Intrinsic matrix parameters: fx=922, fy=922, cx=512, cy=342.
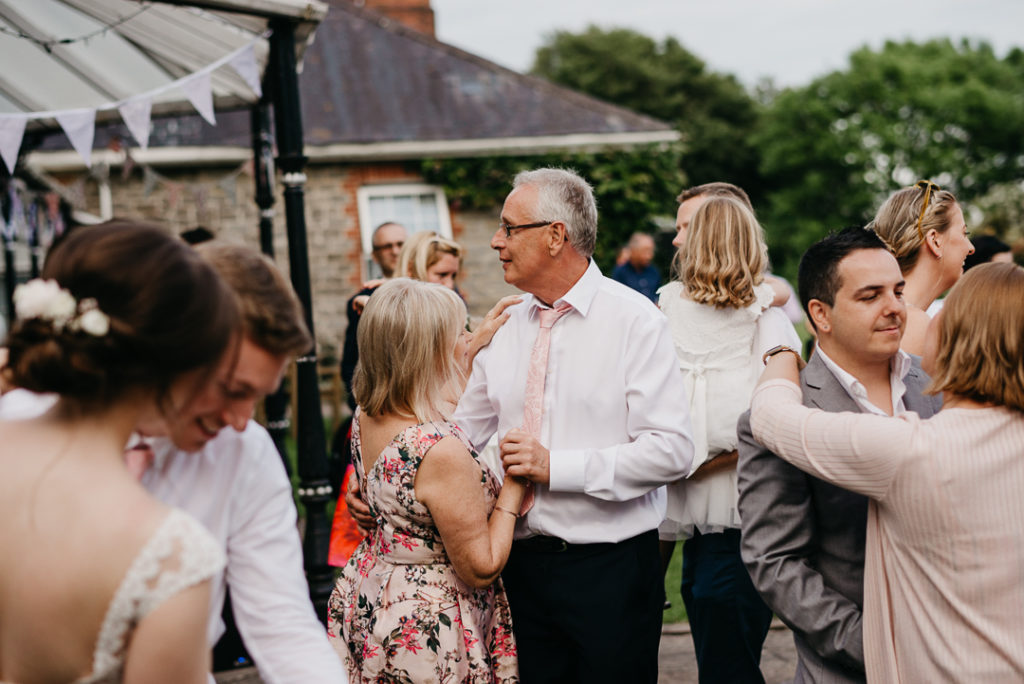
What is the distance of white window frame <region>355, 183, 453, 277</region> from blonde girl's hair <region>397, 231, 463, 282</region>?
7813 millimetres

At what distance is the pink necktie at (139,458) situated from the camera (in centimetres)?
164

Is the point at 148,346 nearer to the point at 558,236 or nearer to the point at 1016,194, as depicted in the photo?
the point at 558,236

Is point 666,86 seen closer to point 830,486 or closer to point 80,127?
point 80,127

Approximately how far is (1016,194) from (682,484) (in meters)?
41.4

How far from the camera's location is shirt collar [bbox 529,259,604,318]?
294 centimetres

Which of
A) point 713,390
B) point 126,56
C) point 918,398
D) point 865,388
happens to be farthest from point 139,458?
point 126,56

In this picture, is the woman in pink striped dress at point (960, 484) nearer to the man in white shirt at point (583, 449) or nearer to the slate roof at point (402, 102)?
the man in white shirt at point (583, 449)

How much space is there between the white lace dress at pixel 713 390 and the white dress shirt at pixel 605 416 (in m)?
0.67

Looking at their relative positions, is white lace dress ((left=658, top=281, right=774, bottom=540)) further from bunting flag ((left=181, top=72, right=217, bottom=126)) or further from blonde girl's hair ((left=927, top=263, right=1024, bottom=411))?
bunting flag ((left=181, top=72, right=217, bottom=126))

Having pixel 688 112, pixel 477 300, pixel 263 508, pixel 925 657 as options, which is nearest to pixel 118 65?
pixel 263 508

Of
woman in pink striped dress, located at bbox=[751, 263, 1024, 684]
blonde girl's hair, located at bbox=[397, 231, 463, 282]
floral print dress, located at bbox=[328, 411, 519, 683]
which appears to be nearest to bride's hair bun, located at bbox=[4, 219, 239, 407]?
floral print dress, located at bbox=[328, 411, 519, 683]

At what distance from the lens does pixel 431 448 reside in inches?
103

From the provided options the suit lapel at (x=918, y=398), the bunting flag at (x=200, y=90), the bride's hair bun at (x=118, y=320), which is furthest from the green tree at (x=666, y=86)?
the bride's hair bun at (x=118, y=320)

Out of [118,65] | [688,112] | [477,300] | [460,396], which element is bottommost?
[477,300]
